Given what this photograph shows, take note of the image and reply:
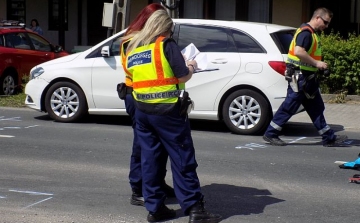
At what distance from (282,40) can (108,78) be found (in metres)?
2.69

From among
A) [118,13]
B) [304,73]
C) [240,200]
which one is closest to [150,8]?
[240,200]

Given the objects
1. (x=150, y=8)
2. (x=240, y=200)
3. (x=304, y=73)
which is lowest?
(x=240, y=200)

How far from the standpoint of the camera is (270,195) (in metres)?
7.51

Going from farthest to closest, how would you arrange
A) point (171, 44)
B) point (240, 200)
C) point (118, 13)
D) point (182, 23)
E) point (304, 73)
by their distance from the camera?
point (118, 13) < point (182, 23) < point (304, 73) < point (240, 200) < point (171, 44)

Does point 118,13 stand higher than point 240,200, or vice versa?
point 118,13

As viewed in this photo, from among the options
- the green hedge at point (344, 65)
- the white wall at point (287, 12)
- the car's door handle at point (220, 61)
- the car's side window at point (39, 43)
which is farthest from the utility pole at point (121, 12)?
the white wall at point (287, 12)

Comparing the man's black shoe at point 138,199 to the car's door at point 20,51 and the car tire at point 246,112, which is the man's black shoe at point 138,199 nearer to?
the car tire at point 246,112

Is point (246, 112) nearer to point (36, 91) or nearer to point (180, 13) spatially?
point (36, 91)

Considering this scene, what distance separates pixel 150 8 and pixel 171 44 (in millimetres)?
499

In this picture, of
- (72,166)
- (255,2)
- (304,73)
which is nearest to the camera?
(72,166)

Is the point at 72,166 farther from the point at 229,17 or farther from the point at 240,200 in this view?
the point at 229,17

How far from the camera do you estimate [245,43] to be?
11312 mm

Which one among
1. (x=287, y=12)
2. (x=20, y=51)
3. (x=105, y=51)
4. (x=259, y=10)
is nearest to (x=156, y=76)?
(x=105, y=51)

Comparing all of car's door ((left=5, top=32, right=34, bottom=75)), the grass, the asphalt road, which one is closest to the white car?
the asphalt road
